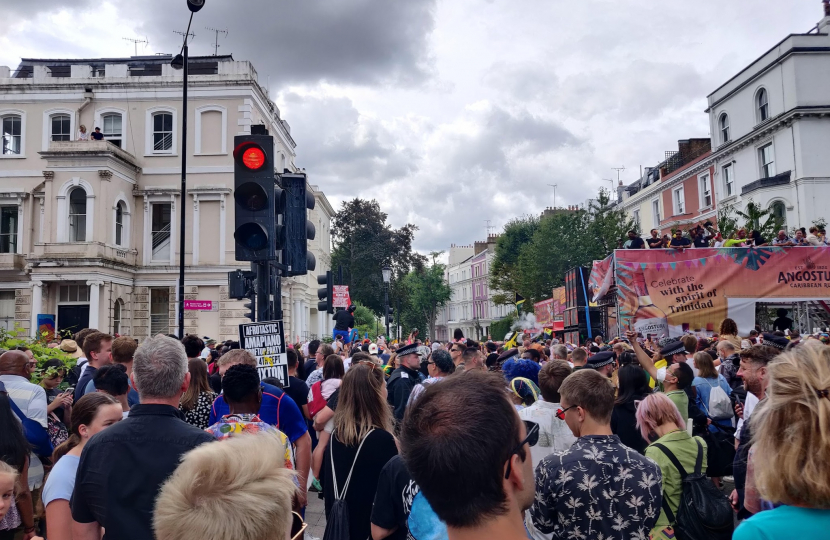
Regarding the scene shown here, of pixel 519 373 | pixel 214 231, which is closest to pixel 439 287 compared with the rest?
pixel 214 231

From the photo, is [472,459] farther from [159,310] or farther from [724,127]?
[724,127]

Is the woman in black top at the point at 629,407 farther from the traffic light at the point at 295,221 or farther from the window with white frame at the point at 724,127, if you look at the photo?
the window with white frame at the point at 724,127

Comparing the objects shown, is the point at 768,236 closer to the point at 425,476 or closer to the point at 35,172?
the point at 425,476

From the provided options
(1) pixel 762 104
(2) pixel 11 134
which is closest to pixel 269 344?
(2) pixel 11 134

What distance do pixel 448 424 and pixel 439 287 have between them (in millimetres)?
88521

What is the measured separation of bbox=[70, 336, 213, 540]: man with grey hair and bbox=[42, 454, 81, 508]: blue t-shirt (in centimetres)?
31

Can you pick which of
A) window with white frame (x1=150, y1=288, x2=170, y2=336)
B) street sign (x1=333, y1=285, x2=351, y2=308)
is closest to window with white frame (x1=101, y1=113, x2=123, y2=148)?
window with white frame (x1=150, y1=288, x2=170, y2=336)

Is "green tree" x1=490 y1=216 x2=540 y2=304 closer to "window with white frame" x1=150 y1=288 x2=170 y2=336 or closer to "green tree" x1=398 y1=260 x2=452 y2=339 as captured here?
"green tree" x1=398 y1=260 x2=452 y2=339

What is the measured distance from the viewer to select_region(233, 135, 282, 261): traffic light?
6.34m

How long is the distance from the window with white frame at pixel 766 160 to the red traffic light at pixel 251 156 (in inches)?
1301

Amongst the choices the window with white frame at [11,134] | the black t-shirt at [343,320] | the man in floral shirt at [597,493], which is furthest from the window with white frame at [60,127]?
the man in floral shirt at [597,493]

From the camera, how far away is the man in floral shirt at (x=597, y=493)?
2.93 metres

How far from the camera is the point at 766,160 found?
33.0 metres

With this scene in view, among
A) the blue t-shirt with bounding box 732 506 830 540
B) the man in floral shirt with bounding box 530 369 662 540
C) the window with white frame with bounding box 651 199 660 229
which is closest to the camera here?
the blue t-shirt with bounding box 732 506 830 540
